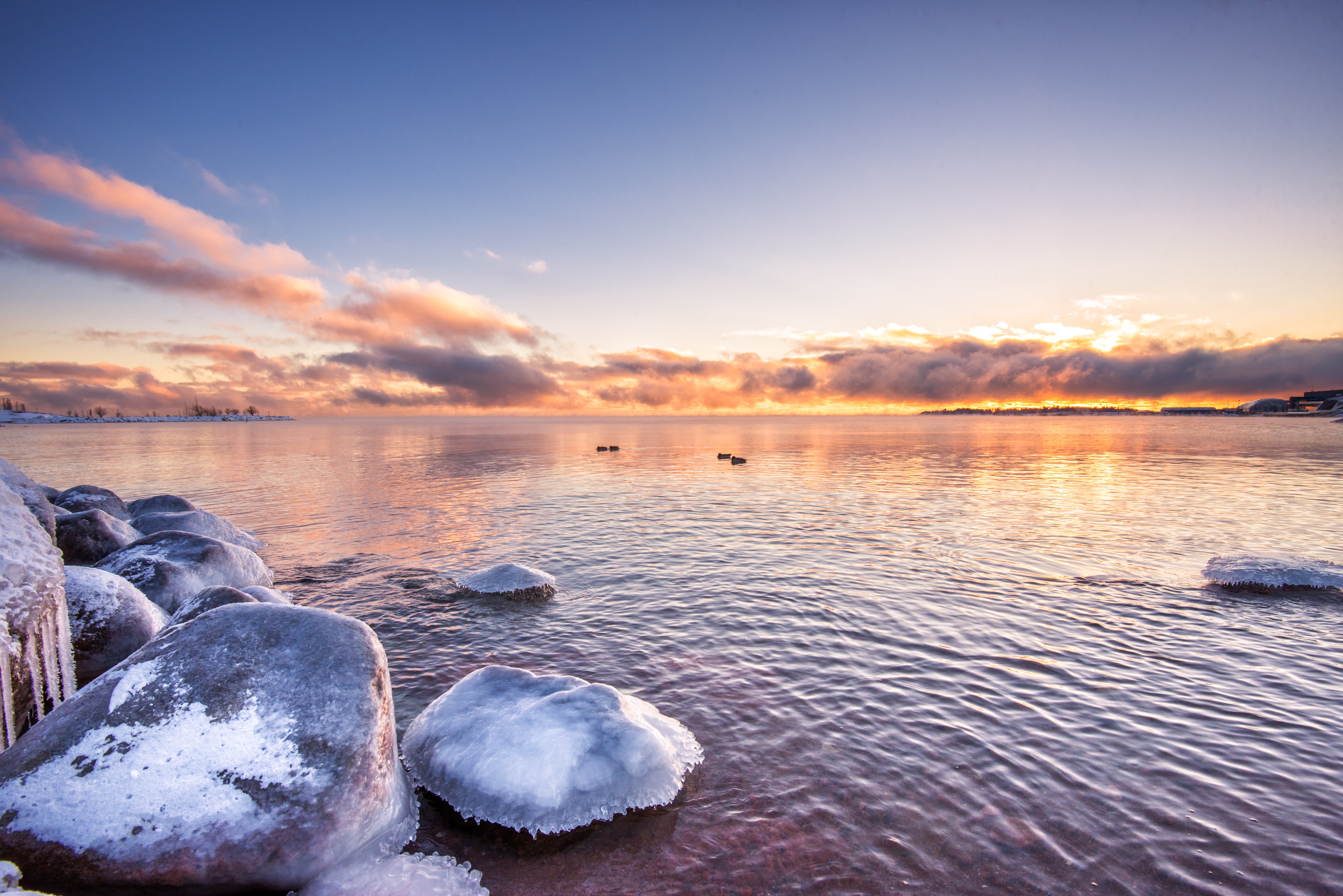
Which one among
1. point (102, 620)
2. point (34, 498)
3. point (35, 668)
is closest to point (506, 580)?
point (102, 620)

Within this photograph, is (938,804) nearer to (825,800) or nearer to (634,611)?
(825,800)

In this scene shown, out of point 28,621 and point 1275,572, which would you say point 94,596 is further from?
point 1275,572

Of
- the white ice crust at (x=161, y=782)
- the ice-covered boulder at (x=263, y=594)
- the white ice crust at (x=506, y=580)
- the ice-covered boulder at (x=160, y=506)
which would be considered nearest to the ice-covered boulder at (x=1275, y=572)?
the white ice crust at (x=506, y=580)

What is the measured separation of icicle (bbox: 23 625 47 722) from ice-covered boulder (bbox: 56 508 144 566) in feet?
24.7

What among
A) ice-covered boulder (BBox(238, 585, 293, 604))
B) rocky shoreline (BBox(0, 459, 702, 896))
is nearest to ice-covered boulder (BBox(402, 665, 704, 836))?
rocky shoreline (BBox(0, 459, 702, 896))

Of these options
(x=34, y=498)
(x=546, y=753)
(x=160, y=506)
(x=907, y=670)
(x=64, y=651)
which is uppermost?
(x=34, y=498)

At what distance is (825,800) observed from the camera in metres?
6.16

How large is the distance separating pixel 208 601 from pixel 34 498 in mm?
4297

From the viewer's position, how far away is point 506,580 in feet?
43.9

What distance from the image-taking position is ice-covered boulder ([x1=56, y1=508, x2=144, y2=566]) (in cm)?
1173

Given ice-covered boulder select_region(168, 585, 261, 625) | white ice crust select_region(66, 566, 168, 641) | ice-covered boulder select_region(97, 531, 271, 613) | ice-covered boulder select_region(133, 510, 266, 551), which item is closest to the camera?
ice-covered boulder select_region(168, 585, 261, 625)

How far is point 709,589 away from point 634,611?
7.11ft

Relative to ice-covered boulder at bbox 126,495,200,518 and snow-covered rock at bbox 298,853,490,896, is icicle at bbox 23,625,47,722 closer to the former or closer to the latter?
snow-covered rock at bbox 298,853,490,896

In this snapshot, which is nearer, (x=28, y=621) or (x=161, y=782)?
(x=161, y=782)
